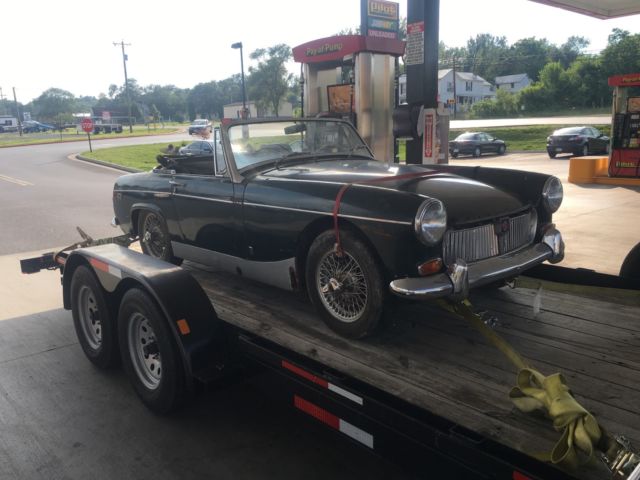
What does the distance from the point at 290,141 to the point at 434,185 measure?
5.17 ft

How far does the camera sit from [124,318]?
12.0 ft

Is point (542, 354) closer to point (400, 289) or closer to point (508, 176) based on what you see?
point (400, 289)

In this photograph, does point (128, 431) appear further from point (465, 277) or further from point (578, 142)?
A: point (578, 142)

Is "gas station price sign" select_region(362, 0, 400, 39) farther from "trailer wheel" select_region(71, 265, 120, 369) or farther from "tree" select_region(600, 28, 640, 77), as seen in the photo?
"tree" select_region(600, 28, 640, 77)

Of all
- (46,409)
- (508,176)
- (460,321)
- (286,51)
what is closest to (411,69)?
(508,176)

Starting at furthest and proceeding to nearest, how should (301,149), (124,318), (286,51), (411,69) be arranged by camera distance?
(286,51) → (411,69) → (301,149) → (124,318)

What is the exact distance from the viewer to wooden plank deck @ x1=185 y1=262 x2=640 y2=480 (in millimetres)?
2182

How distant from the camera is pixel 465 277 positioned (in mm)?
2885

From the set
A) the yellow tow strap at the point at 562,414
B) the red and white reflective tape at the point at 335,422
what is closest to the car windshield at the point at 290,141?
the red and white reflective tape at the point at 335,422

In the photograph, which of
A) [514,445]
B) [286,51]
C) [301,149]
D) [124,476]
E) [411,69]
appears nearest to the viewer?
[514,445]

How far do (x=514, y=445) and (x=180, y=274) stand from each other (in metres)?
2.20

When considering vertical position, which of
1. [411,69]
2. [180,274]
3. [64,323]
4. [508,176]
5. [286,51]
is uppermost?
[286,51]

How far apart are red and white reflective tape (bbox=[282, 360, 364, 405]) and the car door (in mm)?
1479

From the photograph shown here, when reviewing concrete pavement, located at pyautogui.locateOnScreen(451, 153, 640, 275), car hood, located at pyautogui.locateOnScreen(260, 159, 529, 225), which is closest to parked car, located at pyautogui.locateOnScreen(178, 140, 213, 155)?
concrete pavement, located at pyautogui.locateOnScreen(451, 153, 640, 275)
